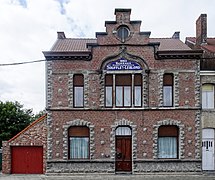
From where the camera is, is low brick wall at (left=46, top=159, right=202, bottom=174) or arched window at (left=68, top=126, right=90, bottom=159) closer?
low brick wall at (left=46, top=159, right=202, bottom=174)

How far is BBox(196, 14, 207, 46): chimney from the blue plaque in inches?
309

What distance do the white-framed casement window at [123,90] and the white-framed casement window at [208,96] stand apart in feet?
15.8

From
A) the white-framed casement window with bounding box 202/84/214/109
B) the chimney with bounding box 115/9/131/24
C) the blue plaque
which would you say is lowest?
the white-framed casement window with bounding box 202/84/214/109

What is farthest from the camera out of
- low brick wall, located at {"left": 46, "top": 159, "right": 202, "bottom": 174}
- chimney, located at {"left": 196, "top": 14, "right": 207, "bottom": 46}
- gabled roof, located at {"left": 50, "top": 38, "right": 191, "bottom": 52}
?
chimney, located at {"left": 196, "top": 14, "right": 207, "bottom": 46}

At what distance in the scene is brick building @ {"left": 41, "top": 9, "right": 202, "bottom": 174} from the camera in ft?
89.2

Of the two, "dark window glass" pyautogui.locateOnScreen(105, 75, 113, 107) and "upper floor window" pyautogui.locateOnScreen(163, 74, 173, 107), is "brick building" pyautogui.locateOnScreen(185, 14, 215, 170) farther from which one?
"dark window glass" pyautogui.locateOnScreen(105, 75, 113, 107)

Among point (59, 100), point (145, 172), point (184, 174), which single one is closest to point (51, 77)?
point (59, 100)

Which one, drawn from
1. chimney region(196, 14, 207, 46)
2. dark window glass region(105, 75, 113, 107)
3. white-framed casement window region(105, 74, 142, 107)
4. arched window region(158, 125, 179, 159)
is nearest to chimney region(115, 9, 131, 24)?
white-framed casement window region(105, 74, 142, 107)

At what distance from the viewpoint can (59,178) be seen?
2570cm

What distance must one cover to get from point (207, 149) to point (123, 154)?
6249 mm

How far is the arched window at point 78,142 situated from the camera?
90.2 feet

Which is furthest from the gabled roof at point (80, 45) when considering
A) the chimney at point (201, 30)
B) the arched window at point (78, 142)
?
the arched window at point (78, 142)

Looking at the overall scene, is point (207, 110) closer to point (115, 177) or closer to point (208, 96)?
point (208, 96)

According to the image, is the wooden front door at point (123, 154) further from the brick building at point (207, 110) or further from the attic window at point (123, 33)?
the attic window at point (123, 33)
